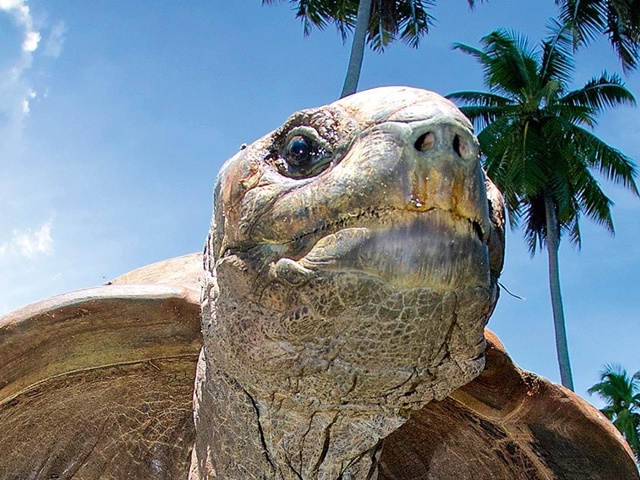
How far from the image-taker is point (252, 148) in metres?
1.63

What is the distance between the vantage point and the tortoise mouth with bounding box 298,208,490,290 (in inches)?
50.5

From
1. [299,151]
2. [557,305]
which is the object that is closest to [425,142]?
[299,151]

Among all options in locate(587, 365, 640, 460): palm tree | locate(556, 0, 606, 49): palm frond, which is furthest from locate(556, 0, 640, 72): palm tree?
locate(587, 365, 640, 460): palm tree

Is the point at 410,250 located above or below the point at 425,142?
below

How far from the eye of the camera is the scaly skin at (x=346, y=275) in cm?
129

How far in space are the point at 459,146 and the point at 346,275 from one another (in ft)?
1.02

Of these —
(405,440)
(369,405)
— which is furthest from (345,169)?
(405,440)

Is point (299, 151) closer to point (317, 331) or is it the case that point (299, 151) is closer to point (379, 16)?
point (317, 331)

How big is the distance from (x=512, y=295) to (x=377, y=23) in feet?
55.2

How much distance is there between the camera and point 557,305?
16953 mm

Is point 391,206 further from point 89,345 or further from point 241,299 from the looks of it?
point 89,345

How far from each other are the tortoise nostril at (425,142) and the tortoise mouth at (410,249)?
0.11m

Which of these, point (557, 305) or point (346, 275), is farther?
point (557, 305)

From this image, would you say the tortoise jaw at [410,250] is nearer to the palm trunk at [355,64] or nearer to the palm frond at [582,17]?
the palm trunk at [355,64]
